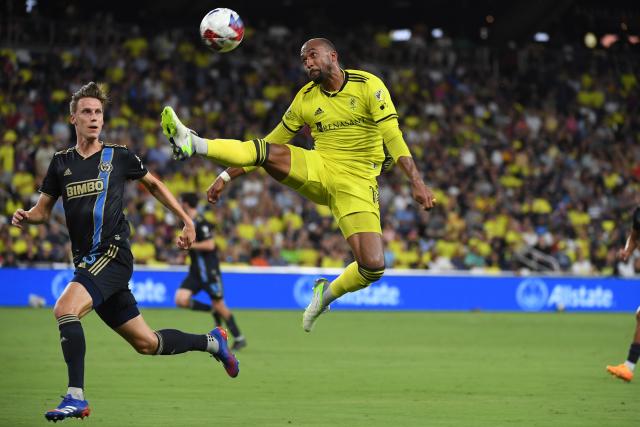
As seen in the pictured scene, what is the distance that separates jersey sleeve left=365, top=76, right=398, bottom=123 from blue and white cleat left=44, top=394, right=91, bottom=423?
12.3 ft

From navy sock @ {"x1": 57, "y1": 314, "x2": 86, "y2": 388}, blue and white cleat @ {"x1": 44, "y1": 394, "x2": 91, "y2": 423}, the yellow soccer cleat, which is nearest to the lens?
blue and white cleat @ {"x1": 44, "y1": 394, "x2": 91, "y2": 423}

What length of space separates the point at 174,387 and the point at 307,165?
307 centimetres

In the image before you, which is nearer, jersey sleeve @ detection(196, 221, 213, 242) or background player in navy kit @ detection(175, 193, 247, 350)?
background player in navy kit @ detection(175, 193, 247, 350)

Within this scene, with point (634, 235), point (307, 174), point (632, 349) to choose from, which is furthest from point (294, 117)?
point (632, 349)

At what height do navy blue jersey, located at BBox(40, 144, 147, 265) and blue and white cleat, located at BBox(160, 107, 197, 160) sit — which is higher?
blue and white cleat, located at BBox(160, 107, 197, 160)

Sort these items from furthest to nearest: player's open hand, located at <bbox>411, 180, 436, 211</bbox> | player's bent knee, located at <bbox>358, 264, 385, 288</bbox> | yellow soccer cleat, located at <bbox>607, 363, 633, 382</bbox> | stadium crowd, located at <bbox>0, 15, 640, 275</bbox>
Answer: stadium crowd, located at <bbox>0, 15, 640, 275</bbox> < yellow soccer cleat, located at <bbox>607, 363, 633, 382</bbox> < player's bent knee, located at <bbox>358, 264, 385, 288</bbox> < player's open hand, located at <bbox>411, 180, 436, 211</bbox>

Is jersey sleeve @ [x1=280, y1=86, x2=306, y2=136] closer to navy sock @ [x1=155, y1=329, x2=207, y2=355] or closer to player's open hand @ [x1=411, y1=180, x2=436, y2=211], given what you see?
player's open hand @ [x1=411, y1=180, x2=436, y2=211]

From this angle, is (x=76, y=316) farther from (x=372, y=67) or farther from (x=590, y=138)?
(x=590, y=138)

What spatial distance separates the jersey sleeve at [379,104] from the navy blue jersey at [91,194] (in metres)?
2.47

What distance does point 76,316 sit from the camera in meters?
7.66

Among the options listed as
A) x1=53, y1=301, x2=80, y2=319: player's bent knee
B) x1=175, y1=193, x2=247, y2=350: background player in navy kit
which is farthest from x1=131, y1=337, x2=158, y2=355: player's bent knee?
x1=175, y1=193, x2=247, y2=350: background player in navy kit

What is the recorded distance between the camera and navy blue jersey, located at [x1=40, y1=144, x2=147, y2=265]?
7852mm

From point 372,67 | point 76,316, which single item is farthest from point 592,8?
point 76,316

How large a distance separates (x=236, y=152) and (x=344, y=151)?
1420 mm
